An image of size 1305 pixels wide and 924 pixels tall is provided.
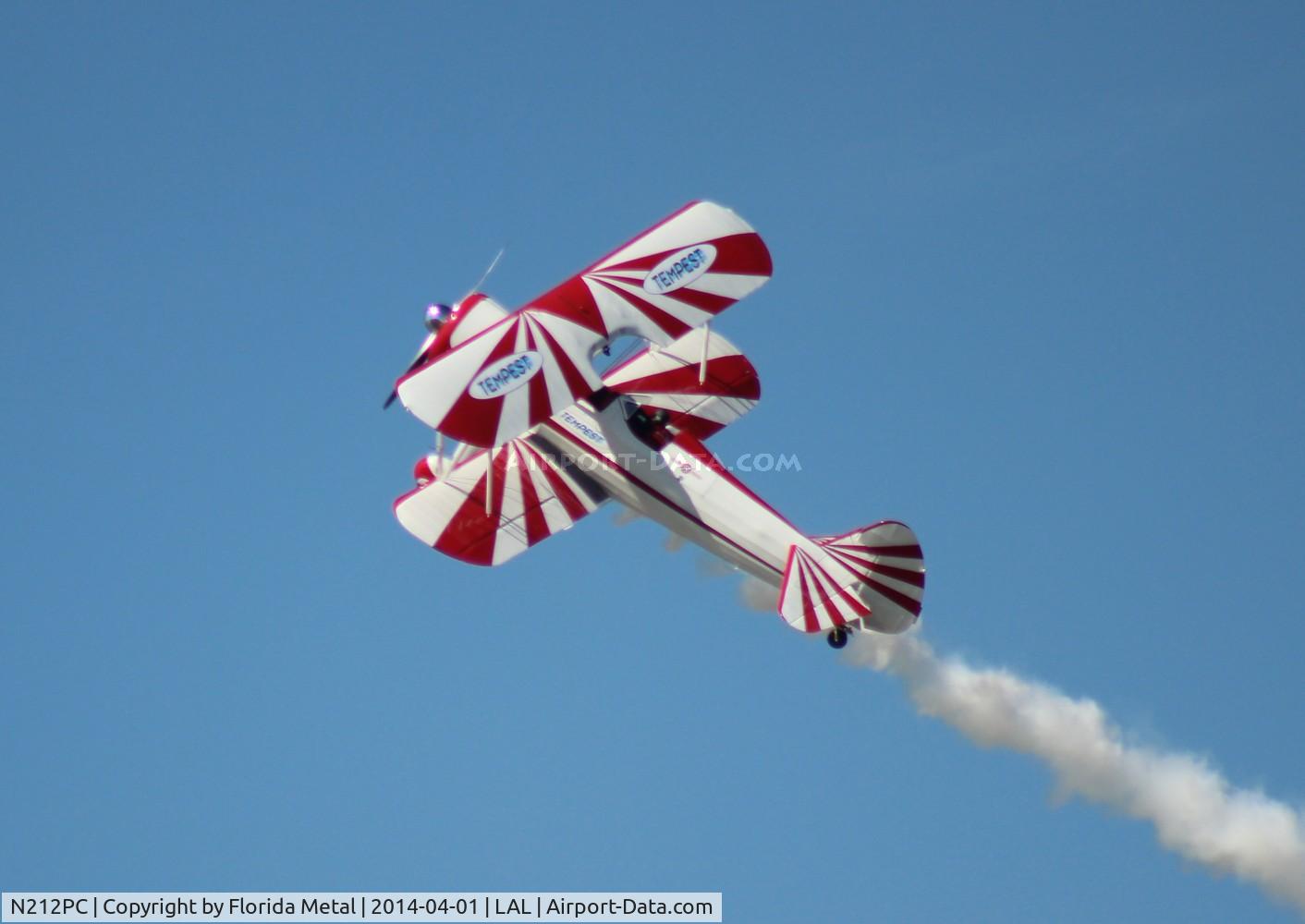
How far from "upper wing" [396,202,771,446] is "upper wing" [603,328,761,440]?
1556mm

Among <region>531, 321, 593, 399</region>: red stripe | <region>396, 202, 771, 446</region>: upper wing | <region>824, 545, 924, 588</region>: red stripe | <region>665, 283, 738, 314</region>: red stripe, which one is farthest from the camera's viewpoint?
<region>665, 283, 738, 314</region>: red stripe

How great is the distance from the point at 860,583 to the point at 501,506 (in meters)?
4.73

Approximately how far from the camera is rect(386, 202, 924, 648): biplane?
23.9 m

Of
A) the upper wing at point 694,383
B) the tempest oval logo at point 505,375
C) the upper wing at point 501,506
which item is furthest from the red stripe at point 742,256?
the upper wing at point 501,506

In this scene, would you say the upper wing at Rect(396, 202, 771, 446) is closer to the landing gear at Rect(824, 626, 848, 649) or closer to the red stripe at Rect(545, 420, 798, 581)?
the red stripe at Rect(545, 420, 798, 581)

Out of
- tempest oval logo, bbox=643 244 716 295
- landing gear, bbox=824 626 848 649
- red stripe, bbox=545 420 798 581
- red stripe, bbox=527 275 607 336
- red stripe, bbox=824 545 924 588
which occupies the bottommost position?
landing gear, bbox=824 626 848 649

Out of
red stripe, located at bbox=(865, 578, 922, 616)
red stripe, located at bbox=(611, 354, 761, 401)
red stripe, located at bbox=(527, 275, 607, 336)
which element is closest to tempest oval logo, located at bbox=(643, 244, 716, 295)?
red stripe, located at bbox=(527, 275, 607, 336)

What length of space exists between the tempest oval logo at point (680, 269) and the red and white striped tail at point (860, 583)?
3.74 metres

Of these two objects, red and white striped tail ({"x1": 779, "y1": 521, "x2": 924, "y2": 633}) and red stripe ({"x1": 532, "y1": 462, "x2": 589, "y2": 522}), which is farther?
red stripe ({"x1": 532, "y1": 462, "x2": 589, "y2": 522})

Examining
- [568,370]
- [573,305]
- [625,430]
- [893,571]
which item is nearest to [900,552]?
[893,571]

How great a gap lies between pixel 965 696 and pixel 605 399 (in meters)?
6.15

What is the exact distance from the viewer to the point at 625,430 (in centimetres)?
2562

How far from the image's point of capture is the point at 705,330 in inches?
1031

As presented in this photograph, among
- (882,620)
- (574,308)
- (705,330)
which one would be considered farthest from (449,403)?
(882,620)
